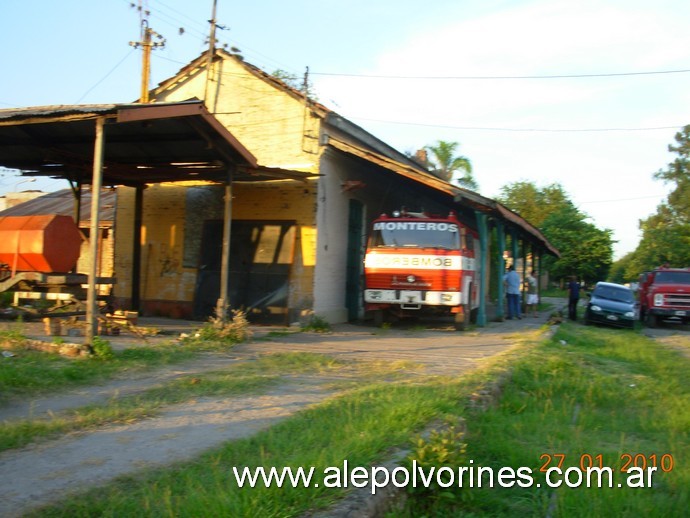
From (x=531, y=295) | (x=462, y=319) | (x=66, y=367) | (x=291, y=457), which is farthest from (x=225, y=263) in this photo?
(x=531, y=295)

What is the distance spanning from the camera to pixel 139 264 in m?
16.2

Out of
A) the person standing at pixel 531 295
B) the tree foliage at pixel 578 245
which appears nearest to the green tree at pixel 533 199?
the tree foliage at pixel 578 245

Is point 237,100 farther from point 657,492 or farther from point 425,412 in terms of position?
point 657,492

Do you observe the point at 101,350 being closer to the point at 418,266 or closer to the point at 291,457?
the point at 291,457

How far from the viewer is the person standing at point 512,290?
20359 millimetres

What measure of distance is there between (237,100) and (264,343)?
7329 millimetres

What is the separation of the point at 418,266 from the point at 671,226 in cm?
3837

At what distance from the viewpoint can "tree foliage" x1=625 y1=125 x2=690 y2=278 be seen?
4116 centimetres

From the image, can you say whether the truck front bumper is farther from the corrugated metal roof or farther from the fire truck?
the corrugated metal roof

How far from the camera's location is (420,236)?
1489 centimetres

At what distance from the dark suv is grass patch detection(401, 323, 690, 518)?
10.1 meters

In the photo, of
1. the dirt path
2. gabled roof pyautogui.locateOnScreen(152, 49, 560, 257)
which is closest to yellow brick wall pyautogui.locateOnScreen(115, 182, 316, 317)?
gabled roof pyautogui.locateOnScreen(152, 49, 560, 257)

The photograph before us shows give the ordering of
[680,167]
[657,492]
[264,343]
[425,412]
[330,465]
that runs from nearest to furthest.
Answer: [330,465]
[657,492]
[425,412]
[264,343]
[680,167]

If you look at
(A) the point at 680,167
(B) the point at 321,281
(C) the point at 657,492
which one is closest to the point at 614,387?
(C) the point at 657,492
